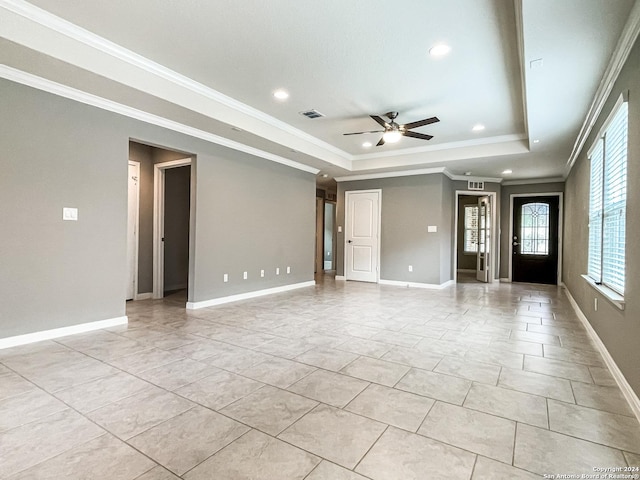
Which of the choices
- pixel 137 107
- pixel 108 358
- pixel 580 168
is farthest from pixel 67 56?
pixel 580 168

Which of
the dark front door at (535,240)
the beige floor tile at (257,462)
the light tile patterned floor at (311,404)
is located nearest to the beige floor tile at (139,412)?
the light tile patterned floor at (311,404)

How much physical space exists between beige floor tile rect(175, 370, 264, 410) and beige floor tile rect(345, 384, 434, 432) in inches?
29.3

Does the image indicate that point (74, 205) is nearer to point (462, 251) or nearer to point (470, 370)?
point (470, 370)

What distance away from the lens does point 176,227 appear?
6.44m

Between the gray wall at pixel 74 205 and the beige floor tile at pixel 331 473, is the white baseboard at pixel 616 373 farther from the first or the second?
the gray wall at pixel 74 205

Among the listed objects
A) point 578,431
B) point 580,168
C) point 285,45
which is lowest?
point 578,431

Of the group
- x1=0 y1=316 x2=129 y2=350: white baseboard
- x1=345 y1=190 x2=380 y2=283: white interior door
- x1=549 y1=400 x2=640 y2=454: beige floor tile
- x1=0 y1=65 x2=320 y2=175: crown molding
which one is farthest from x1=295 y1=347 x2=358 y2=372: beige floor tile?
x1=345 y1=190 x2=380 y2=283: white interior door

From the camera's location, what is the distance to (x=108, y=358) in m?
2.98

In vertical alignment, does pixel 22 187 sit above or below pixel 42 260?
above

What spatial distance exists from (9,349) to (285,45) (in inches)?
147

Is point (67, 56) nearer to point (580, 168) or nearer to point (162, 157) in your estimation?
point (162, 157)

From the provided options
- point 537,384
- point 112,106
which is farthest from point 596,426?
point 112,106

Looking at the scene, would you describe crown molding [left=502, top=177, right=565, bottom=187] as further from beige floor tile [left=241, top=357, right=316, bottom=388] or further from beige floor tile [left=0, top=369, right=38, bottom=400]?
beige floor tile [left=0, top=369, right=38, bottom=400]

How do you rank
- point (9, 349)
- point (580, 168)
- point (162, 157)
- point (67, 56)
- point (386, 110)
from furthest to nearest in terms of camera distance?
point (162, 157)
point (580, 168)
point (386, 110)
point (9, 349)
point (67, 56)
